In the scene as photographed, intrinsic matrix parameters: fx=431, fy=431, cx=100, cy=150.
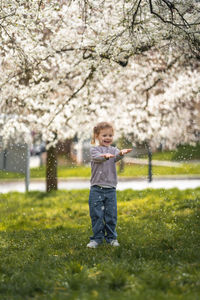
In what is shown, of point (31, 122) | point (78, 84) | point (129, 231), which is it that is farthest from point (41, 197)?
point (129, 231)

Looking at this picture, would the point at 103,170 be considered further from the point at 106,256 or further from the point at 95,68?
the point at 95,68

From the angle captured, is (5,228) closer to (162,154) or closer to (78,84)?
(78,84)

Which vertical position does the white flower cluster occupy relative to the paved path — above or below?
above

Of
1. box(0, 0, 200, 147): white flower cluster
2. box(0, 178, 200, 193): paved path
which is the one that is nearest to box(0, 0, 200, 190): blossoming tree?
box(0, 0, 200, 147): white flower cluster

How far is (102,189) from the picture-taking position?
573cm

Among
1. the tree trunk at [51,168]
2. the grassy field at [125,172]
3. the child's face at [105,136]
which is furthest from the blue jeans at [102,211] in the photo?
the grassy field at [125,172]

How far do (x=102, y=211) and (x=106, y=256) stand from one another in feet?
2.70

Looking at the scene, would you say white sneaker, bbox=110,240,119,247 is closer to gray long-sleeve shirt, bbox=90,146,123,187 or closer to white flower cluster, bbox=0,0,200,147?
gray long-sleeve shirt, bbox=90,146,123,187

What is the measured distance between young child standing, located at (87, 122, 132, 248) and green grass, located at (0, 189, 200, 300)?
11.3 inches

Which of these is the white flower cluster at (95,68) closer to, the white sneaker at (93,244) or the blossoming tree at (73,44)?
the blossoming tree at (73,44)

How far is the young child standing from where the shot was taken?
5.71 metres

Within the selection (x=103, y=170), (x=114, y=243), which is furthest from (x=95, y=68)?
(x=114, y=243)

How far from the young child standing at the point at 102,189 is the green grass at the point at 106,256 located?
288 mm

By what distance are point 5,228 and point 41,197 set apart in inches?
163
